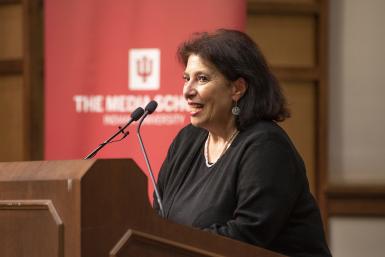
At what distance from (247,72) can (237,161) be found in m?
0.32

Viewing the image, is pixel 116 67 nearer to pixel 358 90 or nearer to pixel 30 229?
pixel 358 90

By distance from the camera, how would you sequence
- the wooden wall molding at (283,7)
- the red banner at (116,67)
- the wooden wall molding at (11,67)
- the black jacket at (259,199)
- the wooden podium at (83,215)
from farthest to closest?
the wooden wall molding at (11,67), the wooden wall molding at (283,7), the red banner at (116,67), the black jacket at (259,199), the wooden podium at (83,215)

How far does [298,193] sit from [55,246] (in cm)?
89

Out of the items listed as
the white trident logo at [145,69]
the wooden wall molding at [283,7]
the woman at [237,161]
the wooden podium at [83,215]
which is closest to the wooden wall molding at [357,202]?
the wooden wall molding at [283,7]

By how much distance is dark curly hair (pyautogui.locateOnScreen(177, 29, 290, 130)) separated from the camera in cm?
247

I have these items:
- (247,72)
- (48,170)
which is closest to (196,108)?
(247,72)

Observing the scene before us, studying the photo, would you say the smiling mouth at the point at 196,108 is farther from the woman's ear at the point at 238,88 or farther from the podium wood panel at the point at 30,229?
the podium wood panel at the point at 30,229

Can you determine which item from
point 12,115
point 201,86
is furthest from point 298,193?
point 12,115

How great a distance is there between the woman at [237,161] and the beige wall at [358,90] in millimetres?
1960

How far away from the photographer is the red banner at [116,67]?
3.67m

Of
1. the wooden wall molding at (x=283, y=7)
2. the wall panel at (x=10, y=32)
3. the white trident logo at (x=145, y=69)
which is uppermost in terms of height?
the wooden wall molding at (x=283, y=7)

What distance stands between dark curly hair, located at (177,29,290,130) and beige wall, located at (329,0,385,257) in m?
2.09

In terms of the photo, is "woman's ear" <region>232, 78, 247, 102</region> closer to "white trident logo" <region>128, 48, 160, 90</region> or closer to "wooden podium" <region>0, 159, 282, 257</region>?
"wooden podium" <region>0, 159, 282, 257</region>

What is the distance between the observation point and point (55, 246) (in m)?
1.62
